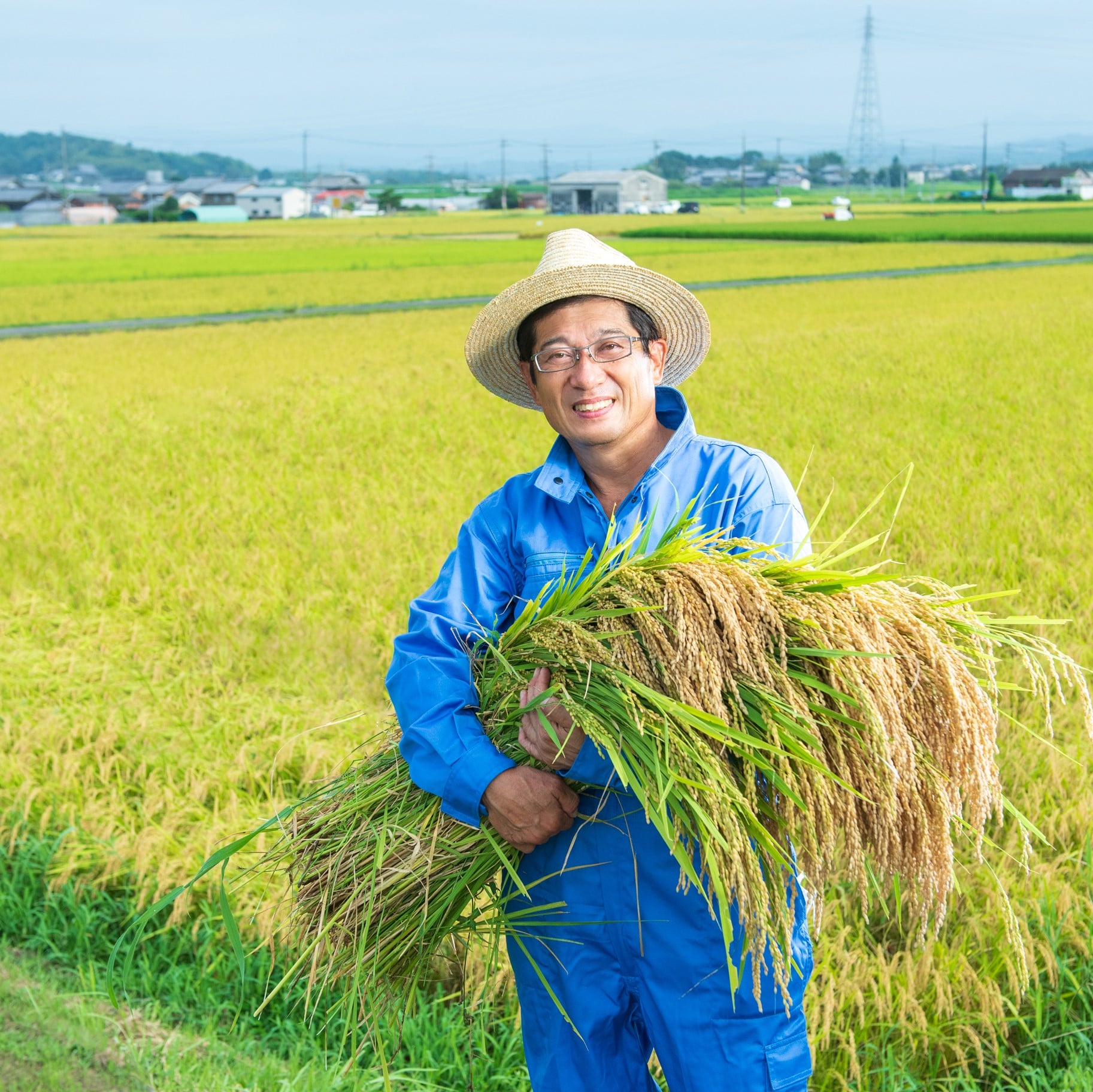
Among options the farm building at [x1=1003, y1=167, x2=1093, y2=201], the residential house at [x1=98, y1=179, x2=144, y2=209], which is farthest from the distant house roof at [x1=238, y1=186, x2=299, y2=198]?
the farm building at [x1=1003, y1=167, x2=1093, y2=201]

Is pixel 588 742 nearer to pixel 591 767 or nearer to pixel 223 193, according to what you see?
pixel 591 767

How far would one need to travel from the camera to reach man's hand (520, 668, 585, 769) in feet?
5.12

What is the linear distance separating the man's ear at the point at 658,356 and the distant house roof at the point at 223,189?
381 feet

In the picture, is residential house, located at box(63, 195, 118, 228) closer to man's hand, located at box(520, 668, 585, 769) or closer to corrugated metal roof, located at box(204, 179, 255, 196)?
corrugated metal roof, located at box(204, 179, 255, 196)

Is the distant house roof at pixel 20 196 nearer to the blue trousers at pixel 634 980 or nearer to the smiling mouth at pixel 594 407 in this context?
the smiling mouth at pixel 594 407

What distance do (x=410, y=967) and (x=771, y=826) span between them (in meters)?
0.66

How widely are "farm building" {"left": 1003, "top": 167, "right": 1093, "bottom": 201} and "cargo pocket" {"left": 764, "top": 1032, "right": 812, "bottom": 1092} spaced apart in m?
118

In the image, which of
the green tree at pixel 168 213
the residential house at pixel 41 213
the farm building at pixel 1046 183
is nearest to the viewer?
the green tree at pixel 168 213

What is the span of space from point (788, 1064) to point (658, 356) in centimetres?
112

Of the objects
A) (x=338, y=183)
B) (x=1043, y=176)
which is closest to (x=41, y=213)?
(x=338, y=183)

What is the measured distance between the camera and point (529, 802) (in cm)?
160

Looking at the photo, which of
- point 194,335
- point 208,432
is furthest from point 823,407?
point 194,335

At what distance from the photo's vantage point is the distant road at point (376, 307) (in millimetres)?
18703

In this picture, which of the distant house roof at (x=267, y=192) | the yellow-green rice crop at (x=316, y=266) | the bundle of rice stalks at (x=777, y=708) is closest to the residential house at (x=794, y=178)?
the distant house roof at (x=267, y=192)
